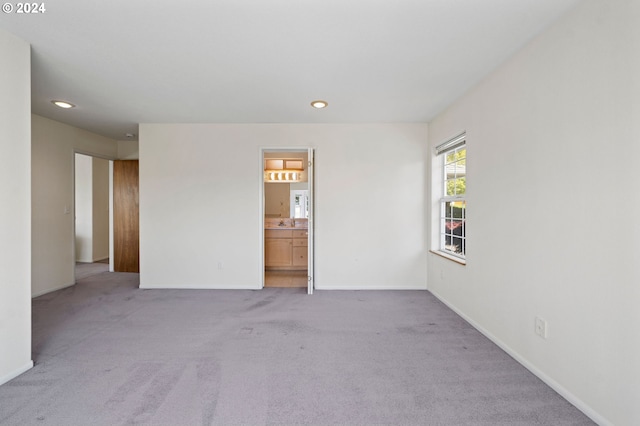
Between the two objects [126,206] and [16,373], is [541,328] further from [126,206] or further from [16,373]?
[126,206]

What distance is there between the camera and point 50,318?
319 centimetres

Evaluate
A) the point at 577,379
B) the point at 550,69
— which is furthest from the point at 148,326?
the point at 550,69

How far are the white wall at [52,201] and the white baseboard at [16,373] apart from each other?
2443mm

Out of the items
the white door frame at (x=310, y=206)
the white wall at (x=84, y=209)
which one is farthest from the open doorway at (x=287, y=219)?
the white wall at (x=84, y=209)

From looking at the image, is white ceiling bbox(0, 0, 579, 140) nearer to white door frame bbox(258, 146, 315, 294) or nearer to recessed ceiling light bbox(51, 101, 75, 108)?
recessed ceiling light bbox(51, 101, 75, 108)

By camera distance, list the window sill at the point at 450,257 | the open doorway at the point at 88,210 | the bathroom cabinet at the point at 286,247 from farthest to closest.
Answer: the open doorway at the point at 88,210
the bathroom cabinet at the point at 286,247
the window sill at the point at 450,257

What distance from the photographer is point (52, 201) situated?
14.0 feet

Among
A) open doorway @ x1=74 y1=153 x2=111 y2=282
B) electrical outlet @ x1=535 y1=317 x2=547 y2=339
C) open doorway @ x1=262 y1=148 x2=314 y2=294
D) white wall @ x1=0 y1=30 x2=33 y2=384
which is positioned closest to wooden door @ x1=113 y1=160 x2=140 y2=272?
open doorway @ x1=74 y1=153 x2=111 y2=282

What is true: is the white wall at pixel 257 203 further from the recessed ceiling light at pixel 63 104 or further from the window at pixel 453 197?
the recessed ceiling light at pixel 63 104

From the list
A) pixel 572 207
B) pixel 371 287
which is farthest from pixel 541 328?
pixel 371 287

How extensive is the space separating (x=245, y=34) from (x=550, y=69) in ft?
6.82

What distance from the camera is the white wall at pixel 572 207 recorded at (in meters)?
1.49

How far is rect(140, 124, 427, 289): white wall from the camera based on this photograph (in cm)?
432

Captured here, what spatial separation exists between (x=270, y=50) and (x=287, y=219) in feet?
13.2
